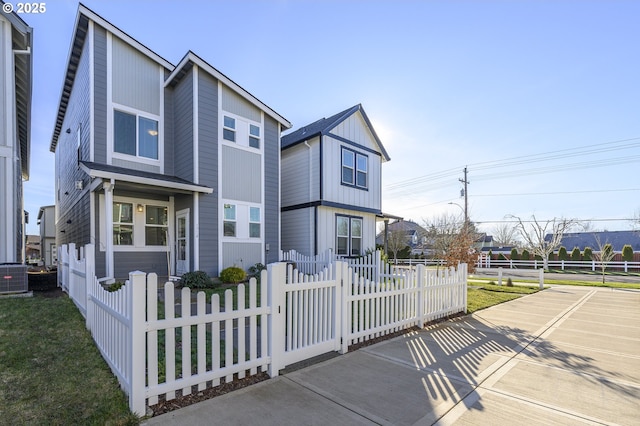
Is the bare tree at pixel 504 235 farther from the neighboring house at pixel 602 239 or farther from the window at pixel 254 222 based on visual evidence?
the window at pixel 254 222

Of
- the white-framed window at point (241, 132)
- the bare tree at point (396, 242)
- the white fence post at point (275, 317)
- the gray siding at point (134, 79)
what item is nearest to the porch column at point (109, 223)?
the gray siding at point (134, 79)

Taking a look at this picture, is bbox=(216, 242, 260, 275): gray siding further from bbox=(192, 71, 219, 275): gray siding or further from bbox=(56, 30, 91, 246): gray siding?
bbox=(56, 30, 91, 246): gray siding

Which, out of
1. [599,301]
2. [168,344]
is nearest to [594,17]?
[599,301]

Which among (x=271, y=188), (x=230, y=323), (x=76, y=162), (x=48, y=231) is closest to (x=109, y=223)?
(x=76, y=162)

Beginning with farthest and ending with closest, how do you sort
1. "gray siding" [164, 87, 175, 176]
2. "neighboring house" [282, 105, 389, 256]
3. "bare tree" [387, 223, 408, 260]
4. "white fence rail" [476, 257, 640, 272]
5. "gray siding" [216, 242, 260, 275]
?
"bare tree" [387, 223, 408, 260]
"white fence rail" [476, 257, 640, 272]
"neighboring house" [282, 105, 389, 256]
"gray siding" [164, 87, 175, 176]
"gray siding" [216, 242, 260, 275]

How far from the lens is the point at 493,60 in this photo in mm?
10133

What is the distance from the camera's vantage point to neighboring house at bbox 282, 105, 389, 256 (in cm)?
1371

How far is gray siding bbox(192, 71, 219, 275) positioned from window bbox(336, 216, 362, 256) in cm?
573

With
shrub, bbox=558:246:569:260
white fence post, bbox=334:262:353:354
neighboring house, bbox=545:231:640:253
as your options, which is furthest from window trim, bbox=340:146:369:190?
neighboring house, bbox=545:231:640:253

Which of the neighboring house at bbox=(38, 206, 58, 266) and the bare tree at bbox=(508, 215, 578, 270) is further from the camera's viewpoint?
the bare tree at bbox=(508, 215, 578, 270)

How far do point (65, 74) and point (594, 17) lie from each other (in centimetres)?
1760

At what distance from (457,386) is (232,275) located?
7.99 meters

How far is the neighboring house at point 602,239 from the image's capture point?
37.7m

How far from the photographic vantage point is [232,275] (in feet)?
33.9
